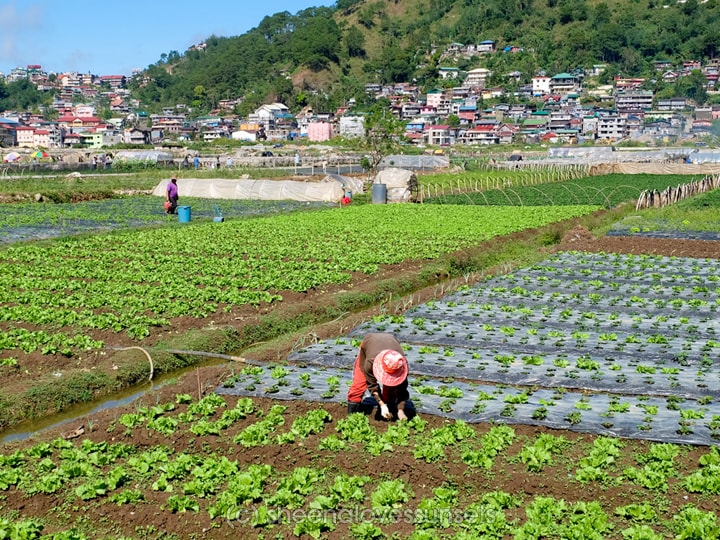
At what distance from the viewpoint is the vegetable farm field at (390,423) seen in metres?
7.14

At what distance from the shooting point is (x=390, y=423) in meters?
9.22

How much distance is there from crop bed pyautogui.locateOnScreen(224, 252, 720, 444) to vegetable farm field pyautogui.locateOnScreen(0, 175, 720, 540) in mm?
41

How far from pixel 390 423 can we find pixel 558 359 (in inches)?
143

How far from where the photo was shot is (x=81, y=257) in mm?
20703

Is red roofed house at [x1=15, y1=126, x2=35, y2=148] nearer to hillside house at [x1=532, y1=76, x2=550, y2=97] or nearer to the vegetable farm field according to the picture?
hillside house at [x1=532, y1=76, x2=550, y2=97]

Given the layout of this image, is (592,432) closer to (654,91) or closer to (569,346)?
(569,346)

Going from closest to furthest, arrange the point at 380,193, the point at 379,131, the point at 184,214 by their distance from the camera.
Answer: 1. the point at 184,214
2. the point at 380,193
3. the point at 379,131

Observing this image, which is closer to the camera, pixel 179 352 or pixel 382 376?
pixel 382 376

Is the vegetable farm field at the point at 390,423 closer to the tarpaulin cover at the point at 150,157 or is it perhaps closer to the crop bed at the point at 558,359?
the crop bed at the point at 558,359

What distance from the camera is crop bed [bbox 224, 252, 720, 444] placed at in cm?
944

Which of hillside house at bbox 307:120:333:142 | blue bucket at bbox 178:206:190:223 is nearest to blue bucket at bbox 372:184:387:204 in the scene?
blue bucket at bbox 178:206:190:223

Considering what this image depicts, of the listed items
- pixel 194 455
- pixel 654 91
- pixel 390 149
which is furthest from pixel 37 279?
pixel 654 91

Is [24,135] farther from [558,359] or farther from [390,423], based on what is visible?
[390,423]

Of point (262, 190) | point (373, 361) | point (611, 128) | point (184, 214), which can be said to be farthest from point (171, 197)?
point (611, 128)
